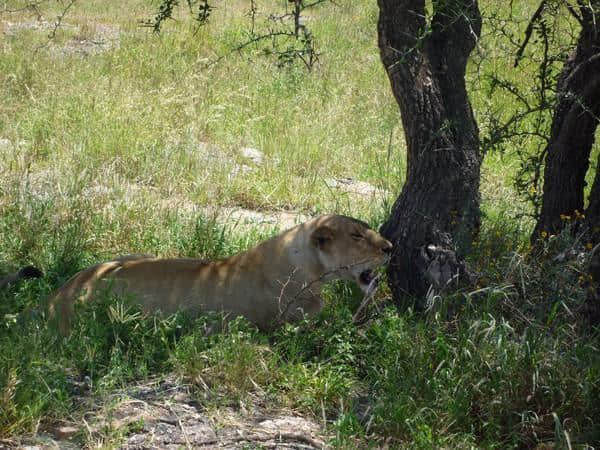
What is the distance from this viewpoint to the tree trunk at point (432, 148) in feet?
17.2

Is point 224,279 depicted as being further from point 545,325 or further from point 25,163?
point 25,163

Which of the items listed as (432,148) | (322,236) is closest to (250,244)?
(322,236)

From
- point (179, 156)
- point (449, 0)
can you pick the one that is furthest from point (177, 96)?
point (449, 0)

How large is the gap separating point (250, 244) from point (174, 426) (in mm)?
2766

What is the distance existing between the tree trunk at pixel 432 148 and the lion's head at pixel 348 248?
30 centimetres

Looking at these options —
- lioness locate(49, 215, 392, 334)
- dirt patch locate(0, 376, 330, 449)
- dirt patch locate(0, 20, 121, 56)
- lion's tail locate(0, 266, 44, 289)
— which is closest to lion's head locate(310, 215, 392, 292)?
lioness locate(49, 215, 392, 334)

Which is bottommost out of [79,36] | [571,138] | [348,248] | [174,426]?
[174,426]

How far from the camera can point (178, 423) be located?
401 cm

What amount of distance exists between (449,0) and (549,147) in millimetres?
1459

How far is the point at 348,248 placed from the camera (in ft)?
16.6

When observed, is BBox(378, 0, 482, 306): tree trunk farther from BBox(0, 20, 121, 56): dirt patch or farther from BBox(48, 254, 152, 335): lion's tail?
BBox(0, 20, 121, 56): dirt patch

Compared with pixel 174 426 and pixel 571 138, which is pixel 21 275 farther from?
pixel 571 138

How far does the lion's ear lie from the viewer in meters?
5.05

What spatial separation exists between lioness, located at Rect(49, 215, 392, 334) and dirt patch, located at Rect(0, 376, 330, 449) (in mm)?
891
